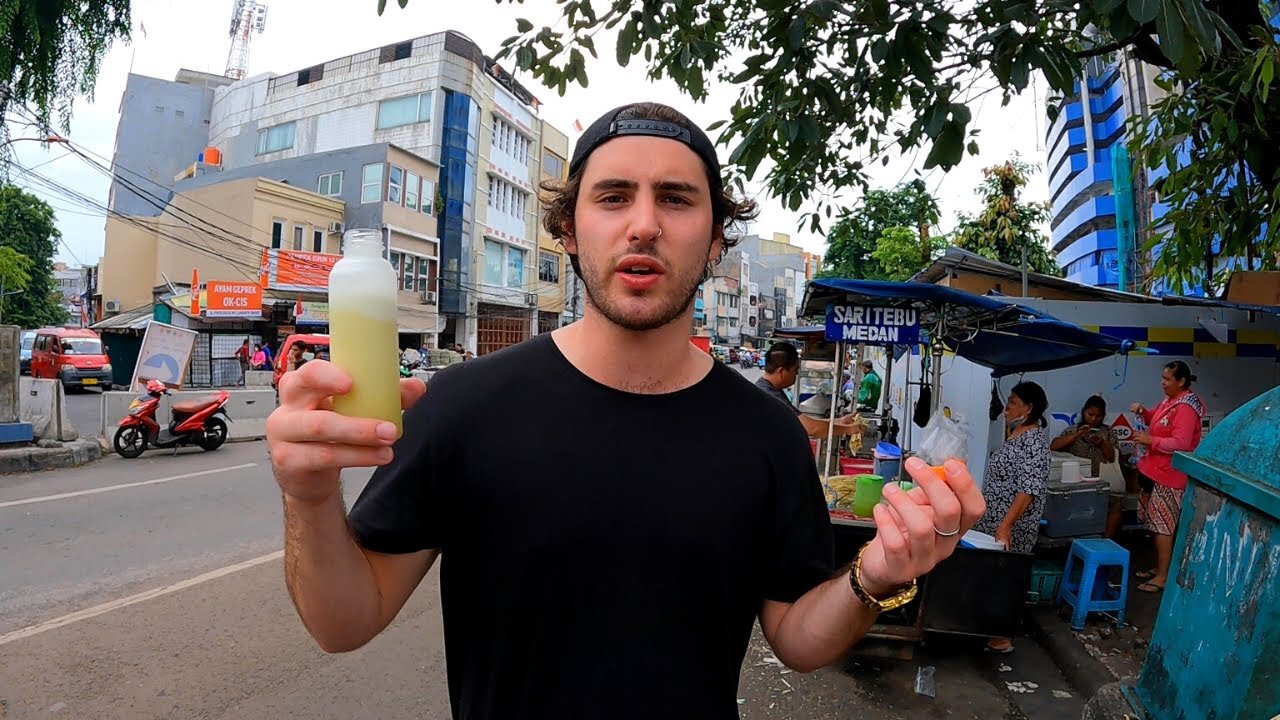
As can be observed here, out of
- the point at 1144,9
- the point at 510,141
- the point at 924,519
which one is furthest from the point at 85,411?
the point at 510,141

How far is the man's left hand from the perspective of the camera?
43.6 inches

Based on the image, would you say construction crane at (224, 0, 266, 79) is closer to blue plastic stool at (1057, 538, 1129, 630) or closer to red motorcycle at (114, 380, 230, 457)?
red motorcycle at (114, 380, 230, 457)

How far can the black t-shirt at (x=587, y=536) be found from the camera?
Result: 1.31m

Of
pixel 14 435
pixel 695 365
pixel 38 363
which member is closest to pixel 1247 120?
pixel 695 365

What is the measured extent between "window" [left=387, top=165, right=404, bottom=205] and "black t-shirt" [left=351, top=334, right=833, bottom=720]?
87.8 ft

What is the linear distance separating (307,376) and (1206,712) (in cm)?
259

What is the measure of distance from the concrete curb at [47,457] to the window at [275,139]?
26.8 m

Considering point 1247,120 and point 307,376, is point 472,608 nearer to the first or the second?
point 307,376

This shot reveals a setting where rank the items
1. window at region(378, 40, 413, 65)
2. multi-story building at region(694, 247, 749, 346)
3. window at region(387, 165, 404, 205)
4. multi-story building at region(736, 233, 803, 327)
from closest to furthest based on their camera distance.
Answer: window at region(387, 165, 404, 205) → window at region(378, 40, 413, 65) → multi-story building at region(694, 247, 749, 346) → multi-story building at region(736, 233, 803, 327)

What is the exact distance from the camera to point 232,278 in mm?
24938

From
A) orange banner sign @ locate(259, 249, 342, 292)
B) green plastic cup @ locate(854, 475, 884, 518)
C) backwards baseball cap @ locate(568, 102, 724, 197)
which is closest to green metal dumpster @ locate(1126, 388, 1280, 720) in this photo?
backwards baseball cap @ locate(568, 102, 724, 197)

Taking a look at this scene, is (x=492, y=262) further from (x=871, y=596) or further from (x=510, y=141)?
(x=871, y=596)

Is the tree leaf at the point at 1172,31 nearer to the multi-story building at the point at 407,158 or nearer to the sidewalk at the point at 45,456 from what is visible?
the sidewalk at the point at 45,456

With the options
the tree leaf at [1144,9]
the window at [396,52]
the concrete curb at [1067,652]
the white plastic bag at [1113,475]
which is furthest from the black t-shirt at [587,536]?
the window at [396,52]
